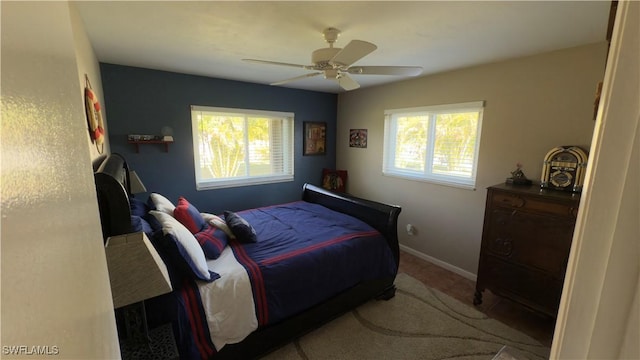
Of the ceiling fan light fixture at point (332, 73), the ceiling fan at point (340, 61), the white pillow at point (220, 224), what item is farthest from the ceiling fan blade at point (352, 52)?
the white pillow at point (220, 224)

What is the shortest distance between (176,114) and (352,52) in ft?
8.06

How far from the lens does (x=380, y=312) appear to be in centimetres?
236

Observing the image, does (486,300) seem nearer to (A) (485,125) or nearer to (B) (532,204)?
(B) (532,204)

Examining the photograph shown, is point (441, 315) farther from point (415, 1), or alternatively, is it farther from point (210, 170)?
point (210, 170)

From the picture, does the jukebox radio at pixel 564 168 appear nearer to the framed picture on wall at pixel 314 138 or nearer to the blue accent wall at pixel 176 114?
the framed picture on wall at pixel 314 138

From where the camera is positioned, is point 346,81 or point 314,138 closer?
point 346,81

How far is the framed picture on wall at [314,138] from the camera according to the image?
4.23 m

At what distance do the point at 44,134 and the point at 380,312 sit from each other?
2.53 metres

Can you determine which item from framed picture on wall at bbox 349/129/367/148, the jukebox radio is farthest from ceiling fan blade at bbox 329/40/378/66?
framed picture on wall at bbox 349/129/367/148

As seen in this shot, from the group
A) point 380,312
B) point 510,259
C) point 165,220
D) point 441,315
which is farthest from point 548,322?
point 165,220

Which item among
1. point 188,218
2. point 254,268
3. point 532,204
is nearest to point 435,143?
point 532,204

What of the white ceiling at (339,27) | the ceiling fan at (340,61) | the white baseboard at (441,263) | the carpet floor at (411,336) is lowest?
the carpet floor at (411,336)

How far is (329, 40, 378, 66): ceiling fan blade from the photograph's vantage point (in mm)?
1455

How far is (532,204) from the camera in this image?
206 centimetres
